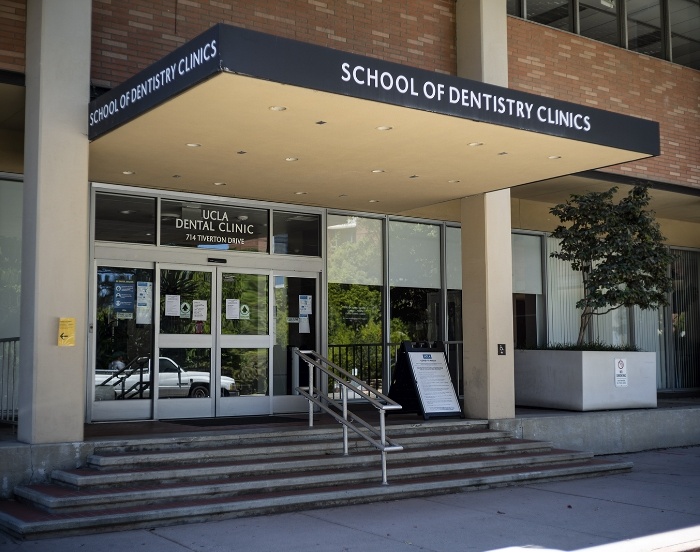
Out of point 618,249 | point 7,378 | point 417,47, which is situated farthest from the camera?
point 618,249

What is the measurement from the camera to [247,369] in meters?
12.7

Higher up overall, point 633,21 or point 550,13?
point 633,21

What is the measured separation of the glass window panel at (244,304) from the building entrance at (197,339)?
0.01 metres

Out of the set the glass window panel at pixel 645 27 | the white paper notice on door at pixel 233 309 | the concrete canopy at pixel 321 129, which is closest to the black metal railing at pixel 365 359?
the white paper notice on door at pixel 233 309

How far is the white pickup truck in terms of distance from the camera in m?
11.5

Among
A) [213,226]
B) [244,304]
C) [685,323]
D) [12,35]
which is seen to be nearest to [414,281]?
[244,304]

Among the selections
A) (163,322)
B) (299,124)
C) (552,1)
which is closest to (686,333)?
(552,1)

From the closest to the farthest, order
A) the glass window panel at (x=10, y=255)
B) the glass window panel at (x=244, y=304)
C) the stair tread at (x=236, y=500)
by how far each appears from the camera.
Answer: the stair tread at (x=236, y=500), the glass window panel at (x=10, y=255), the glass window panel at (x=244, y=304)

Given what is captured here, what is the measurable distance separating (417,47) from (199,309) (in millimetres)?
4844

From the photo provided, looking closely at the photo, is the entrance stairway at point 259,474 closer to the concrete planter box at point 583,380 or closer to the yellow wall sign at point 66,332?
the yellow wall sign at point 66,332

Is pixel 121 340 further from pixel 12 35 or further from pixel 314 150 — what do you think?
pixel 12 35

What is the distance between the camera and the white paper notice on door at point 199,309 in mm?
12211

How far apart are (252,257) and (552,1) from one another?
21.6 feet

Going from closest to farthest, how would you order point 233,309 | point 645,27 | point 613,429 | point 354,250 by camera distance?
point 233,309 < point 613,429 < point 354,250 < point 645,27
